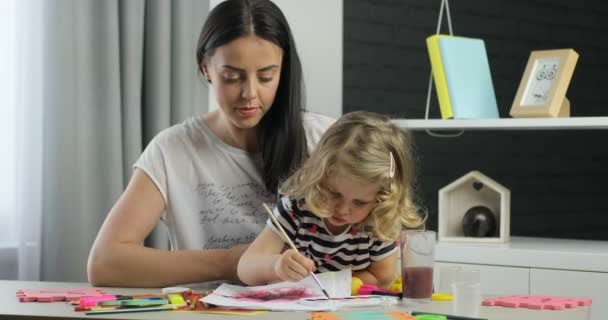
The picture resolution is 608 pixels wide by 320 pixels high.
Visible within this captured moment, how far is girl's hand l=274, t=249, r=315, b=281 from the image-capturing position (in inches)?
61.9

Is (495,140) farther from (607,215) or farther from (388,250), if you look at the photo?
(388,250)

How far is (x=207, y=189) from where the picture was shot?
7.14 feet

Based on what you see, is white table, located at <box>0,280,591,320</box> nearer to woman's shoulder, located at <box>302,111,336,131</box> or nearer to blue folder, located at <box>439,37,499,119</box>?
woman's shoulder, located at <box>302,111,336,131</box>

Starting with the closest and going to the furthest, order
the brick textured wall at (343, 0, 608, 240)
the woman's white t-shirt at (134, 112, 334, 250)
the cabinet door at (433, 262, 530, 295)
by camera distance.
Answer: the woman's white t-shirt at (134, 112, 334, 250), the cabinet door at (433, 262, 530, 295), the brick textured wall at (343, 0, 608, 240)

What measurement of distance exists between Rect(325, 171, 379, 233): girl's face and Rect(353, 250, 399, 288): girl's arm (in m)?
0.15

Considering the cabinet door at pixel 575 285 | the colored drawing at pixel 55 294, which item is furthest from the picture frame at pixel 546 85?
the colored drawing at pixel 55 294

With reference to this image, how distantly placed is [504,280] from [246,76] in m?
1.40

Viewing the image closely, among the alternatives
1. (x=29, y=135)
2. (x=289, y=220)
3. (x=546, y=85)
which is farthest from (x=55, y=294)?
(x=546, y=85)

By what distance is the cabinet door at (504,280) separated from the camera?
2.93 m

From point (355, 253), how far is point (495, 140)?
2.47 meters

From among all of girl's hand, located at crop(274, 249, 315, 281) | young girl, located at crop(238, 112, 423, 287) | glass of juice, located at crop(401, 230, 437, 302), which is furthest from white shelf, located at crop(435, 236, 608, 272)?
girl's hand, located at crop(274, 249, 315, 281)

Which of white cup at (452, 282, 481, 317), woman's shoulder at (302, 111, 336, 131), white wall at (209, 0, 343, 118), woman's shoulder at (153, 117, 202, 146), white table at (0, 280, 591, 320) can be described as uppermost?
white wall at (209, 0, 343, 118)

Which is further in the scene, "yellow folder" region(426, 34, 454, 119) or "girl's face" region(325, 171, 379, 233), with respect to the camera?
"yellow folder" region(426, 34, 454, 119)

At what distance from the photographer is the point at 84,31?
312 centimetres
